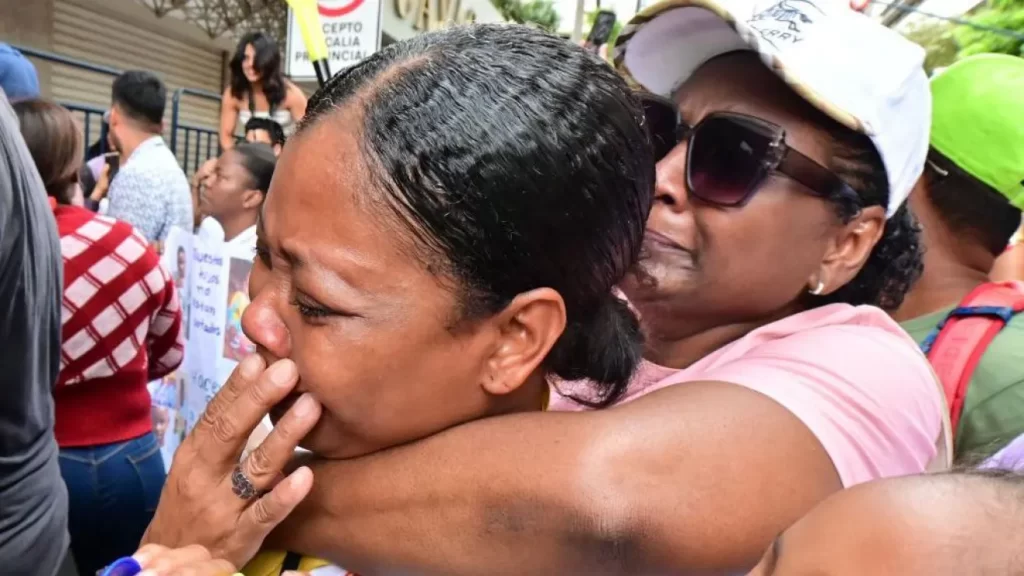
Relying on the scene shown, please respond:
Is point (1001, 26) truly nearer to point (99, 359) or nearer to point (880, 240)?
point (880, 240)

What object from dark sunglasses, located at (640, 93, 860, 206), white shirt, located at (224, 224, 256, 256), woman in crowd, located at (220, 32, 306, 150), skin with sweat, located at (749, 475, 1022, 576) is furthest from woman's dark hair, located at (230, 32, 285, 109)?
skin with sweat, located at (749, 475, 1022, 576)

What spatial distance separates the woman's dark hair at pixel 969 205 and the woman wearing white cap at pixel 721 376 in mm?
936

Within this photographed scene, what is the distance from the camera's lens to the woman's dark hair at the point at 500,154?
0.97 metres

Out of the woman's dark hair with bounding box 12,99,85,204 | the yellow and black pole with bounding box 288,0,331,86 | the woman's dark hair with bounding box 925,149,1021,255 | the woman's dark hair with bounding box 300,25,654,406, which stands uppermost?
the woman's dark hair with bounding box 300,25,654,406

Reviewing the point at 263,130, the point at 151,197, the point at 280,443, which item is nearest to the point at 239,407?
the point at 280,443

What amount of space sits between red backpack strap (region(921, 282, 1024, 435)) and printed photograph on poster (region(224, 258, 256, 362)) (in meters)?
2.54

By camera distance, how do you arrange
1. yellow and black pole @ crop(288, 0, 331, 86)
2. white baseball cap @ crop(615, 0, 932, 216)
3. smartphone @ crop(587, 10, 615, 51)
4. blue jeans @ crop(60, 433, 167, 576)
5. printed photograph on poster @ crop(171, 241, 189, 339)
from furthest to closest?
smartphone @ crop(587, 10, 615, 51), printed photograph on poster @ crop(171, 241, 189, 339), blue jeans @ crop(60, 433, 167, 576), yellow and black pole @ crop(288, 0, 331, 86), white baseball cap @ crop(615, 0, 932, 216)

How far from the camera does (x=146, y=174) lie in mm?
4738

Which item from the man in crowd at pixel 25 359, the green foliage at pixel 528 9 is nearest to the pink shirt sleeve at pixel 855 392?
the man in crowd at pixel 25 359

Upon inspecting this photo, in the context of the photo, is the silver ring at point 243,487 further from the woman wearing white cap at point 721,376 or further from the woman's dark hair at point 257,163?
the woman's dark hair at point 257,163

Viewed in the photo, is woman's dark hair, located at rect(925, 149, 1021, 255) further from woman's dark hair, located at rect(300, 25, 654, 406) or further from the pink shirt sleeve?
woman's dark hair, located at rect(300, 25, 654, 406)

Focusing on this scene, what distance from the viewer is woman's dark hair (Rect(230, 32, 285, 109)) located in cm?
582

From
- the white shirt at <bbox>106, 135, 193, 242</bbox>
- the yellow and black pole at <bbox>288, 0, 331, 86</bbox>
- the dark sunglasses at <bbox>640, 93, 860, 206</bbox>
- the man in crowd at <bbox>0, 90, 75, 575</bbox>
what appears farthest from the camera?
the white shirt at <bbox>106, 135, 193, 242</bbox>

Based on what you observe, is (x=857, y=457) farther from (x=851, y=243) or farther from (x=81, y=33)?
(x=81, y=33)
